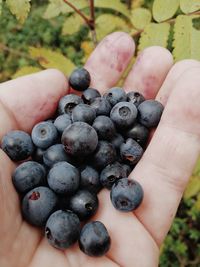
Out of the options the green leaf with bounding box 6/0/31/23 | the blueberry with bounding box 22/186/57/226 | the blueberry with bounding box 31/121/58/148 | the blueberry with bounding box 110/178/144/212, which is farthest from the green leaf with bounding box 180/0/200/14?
the blueberry with bounding box 22/186/57/226

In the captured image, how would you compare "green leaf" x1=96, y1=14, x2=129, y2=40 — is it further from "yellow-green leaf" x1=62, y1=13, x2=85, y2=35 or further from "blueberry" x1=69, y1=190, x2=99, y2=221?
"blueberry" x1=69, y1=190, x2=99, y2=221

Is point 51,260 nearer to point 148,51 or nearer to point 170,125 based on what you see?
point 170,125

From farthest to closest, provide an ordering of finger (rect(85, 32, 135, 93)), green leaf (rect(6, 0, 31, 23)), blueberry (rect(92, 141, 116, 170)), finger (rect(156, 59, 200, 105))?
1. finger (rect(85, 32, 135, 93))
2. finger (rect(156, 59, 200, 105))
3. blueberry (rect(92, 141, 116, 170))
4. green leaf (rect(6, 0, 31, 23))

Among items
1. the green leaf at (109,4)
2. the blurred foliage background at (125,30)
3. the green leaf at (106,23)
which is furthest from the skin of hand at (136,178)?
the green leaf at (106,23)

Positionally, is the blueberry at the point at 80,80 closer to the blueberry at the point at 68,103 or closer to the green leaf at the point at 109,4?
the blueberry at the point at 68,103

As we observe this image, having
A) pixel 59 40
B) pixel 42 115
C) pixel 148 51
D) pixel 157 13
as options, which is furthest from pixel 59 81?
pixel 59 40

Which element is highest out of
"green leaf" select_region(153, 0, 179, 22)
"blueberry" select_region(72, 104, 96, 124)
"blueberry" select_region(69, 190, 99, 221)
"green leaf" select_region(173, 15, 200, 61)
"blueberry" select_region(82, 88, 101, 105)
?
"green leaf" select_region(153, 0, 179, 22)

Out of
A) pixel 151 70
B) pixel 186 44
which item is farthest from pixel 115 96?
pixel 186 44
